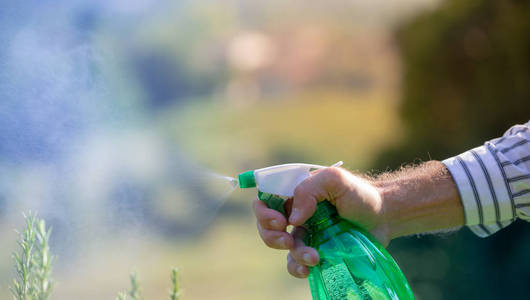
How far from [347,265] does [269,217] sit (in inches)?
5.6

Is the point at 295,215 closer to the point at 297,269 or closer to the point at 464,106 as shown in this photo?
the point at 297,269

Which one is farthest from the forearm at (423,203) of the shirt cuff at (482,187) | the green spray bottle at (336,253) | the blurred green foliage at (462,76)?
the blurred green foliage at (462,76)

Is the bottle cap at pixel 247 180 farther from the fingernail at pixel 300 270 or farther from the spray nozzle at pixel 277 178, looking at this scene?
the fingernail at pixel 300 270

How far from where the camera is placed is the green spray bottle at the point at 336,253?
2.30 feet

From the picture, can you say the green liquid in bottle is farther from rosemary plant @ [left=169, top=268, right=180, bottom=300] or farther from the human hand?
rosemary plant @ [left=169, top=268, right=180, bottom=300]

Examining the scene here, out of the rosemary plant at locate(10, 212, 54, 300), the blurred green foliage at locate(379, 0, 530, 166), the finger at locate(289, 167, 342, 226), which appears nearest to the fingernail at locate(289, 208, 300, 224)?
the finger at locate(289, 167, 342, 226)

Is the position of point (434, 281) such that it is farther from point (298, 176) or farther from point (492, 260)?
point (298, 176)

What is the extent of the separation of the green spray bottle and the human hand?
0.02 metres

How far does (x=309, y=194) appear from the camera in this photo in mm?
736

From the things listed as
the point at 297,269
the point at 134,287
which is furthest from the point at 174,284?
the point at 297,269

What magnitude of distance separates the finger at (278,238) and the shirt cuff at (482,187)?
36 cm

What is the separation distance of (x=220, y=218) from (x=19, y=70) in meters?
0.94

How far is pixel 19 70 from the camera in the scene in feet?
2.93

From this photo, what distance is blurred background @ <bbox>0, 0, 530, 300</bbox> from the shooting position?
92cm
